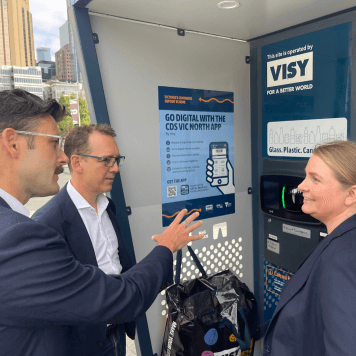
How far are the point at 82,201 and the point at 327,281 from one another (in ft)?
3.79

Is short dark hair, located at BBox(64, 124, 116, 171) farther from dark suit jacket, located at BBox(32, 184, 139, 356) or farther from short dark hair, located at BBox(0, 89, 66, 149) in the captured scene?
short dark hair, located at BBox(0, 89, 66, 149)

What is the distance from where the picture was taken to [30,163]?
39.1 inches

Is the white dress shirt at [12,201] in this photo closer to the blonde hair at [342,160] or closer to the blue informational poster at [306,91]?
the blonde hair at [342,160]

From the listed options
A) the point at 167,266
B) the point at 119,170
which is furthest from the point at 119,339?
the point at 119,170

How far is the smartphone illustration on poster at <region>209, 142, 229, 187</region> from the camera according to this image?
206 cm

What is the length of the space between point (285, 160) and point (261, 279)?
875 millimetres

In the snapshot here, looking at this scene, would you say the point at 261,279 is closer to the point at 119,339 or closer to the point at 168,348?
the point at 168,348

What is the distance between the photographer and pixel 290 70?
190cm

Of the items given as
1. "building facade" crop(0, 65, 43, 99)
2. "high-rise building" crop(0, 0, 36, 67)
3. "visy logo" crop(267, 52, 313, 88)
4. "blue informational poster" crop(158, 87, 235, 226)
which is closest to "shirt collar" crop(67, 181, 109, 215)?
"blue informational poster" crop(158, 87, 235, 226)

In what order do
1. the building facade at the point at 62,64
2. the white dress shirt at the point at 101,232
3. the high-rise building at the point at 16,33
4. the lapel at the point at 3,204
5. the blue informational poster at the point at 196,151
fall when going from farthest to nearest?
the building facade at the point at 62,64 → the high-rise building at the point at 16,33 → the blue informational poster at the point at 196,151 → the white dress shirt at the point at 101,232 → the lapel at the point at 3,204

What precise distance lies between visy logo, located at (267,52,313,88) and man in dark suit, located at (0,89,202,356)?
51.2 inches

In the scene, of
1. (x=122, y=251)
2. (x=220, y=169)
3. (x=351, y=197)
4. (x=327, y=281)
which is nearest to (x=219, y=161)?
(x=220, y=169)

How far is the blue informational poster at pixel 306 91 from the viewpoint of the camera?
166 cm

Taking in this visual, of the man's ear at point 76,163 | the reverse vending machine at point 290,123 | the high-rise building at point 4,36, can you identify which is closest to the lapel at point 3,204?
the man's ear at point 76,163
